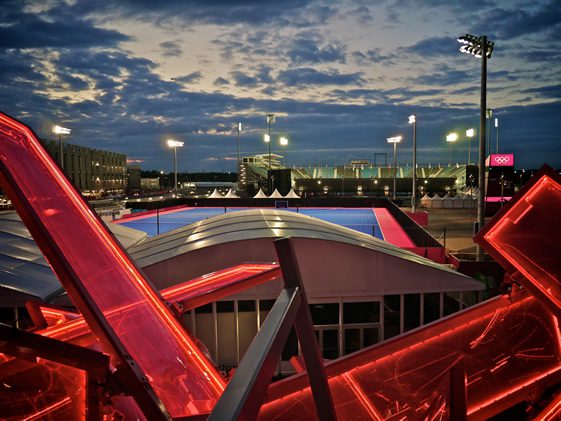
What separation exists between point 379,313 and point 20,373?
1090cm

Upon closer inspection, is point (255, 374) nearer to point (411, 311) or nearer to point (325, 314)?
point (325, 314)

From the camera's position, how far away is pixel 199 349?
17.1ft

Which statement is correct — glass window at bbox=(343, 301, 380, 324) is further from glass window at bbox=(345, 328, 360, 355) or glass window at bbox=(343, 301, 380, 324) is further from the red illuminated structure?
the red illuminated structure

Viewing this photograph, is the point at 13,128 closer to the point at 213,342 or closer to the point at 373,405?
the point at 373,405

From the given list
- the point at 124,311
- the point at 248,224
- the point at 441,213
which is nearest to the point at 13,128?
the point at 124,311

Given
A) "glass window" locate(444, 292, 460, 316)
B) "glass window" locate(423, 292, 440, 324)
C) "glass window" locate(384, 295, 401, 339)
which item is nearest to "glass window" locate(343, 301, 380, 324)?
"glass window" locate(384, 295, 401, 339)

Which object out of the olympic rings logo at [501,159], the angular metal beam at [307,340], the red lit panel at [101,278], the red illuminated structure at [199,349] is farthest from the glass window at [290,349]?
the olympic rings logo at [501,159]

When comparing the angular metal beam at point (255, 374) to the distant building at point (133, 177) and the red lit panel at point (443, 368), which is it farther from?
the distant building at point (133, 177)

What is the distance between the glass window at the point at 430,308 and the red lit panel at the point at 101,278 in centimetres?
1026

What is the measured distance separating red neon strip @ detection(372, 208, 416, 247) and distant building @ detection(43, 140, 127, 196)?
224 feet

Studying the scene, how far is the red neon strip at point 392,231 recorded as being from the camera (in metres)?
22.0

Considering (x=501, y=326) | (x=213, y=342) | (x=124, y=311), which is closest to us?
(x=124, y=311)

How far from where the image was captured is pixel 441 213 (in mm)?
49656

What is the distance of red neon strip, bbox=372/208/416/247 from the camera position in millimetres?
22016
